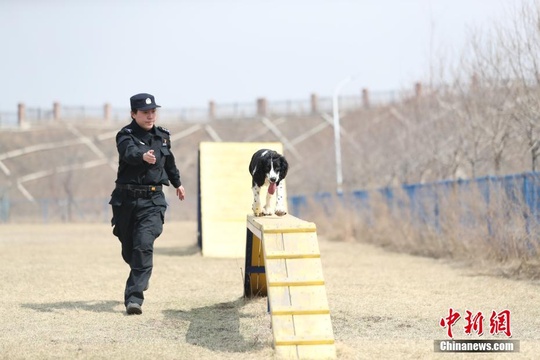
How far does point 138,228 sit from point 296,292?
2.51m

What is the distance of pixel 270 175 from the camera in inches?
359

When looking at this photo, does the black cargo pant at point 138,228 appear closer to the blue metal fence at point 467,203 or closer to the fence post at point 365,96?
the blue metal fence at point 467,203

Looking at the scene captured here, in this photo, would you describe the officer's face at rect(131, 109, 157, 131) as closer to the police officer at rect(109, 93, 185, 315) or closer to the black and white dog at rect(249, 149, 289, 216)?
the police officer at rect(109, 93, 185, 315)

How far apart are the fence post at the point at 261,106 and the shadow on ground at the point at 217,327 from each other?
2685 inches

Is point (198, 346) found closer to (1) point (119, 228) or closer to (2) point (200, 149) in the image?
(1) point (119, 228)

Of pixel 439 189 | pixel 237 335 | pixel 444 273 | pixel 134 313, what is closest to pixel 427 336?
pixel 237 335

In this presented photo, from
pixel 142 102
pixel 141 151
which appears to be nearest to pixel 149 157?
pixel 141 151

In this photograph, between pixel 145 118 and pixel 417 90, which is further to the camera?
pixel 417 90

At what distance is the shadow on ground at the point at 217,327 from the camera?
660 centimetres

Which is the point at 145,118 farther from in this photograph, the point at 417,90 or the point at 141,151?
the point at 417,90

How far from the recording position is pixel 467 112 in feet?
63.3
